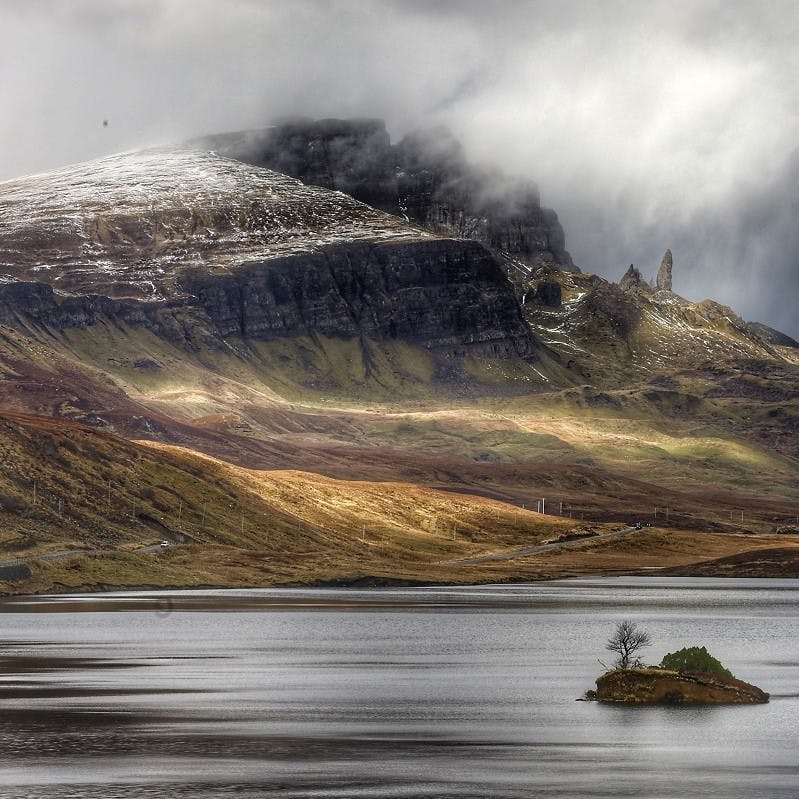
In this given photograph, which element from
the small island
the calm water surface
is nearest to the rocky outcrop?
the small island

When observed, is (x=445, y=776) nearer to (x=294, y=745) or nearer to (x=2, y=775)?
(x=294, y=745)

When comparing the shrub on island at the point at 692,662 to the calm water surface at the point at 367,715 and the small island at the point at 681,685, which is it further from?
the calm water surface at the point at 367,715

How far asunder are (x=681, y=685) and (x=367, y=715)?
15.6 m

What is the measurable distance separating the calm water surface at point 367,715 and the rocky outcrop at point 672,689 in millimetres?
1673

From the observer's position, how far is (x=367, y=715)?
74688 millimetres

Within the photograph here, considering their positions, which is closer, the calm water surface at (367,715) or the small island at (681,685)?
the calm water surface at (367,715)

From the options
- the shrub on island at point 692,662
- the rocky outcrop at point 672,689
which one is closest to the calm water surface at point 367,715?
the rocky outcrop at point 672,689

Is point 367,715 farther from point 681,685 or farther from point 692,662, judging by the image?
point 692,662

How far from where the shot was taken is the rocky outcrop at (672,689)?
76438 millimetres

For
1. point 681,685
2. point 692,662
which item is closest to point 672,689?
point 681,685

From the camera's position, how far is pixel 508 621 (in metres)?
148

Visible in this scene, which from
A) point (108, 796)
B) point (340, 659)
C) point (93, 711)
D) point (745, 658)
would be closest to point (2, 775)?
point (108, 796)

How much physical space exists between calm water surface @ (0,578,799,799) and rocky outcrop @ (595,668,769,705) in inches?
A: 65.9

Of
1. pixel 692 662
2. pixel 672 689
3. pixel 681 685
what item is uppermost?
pixel 692 662
